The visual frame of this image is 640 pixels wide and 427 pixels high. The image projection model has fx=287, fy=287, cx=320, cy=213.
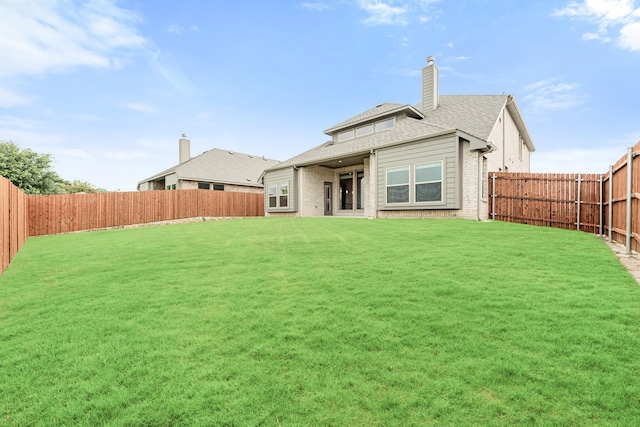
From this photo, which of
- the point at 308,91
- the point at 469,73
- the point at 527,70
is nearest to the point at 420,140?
the point at 527,70

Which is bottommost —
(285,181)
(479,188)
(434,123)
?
(479,188)

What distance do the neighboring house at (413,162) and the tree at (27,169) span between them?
16.8m

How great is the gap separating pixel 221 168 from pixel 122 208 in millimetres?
10640

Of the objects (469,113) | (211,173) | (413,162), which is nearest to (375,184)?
(413,162)

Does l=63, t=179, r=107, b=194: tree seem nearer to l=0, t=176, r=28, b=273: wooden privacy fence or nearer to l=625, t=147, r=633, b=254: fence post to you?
l=0, t=176, r=28, b=273: wooden privacy fence

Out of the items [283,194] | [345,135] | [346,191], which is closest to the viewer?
[345,135]

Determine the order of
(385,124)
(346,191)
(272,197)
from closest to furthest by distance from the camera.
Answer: (385,124)
(346,191)
(272,197)

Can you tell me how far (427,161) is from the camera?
12.3 metres

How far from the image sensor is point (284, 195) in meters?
19.5

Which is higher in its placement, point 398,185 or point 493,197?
point 398,185

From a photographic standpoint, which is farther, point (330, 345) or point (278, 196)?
point (278, 196)

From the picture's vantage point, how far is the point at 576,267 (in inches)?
177

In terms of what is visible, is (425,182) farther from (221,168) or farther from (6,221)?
(221,168)

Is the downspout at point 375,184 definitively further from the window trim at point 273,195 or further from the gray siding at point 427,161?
the window trim at point 273,195
